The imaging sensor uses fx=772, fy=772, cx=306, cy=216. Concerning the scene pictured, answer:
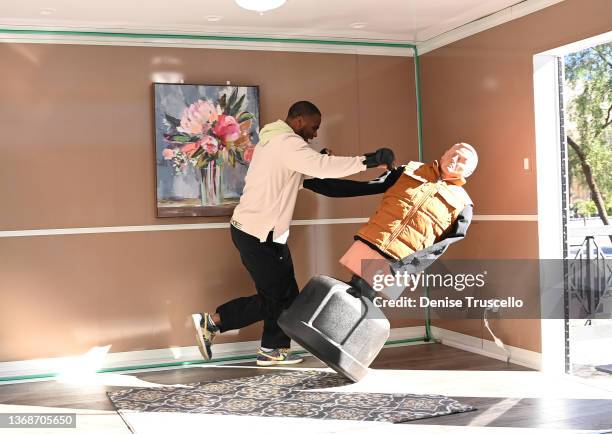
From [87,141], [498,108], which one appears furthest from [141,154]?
[498,108]

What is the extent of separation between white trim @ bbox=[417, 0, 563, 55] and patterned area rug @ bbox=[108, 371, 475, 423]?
2.54 m

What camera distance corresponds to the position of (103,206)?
5.45m

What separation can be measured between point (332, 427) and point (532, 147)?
2346mm

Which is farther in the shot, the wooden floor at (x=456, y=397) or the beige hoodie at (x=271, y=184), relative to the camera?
the beige hoodie at (x=271, y=184)

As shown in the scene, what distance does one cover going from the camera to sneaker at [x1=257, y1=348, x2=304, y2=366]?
5430mm

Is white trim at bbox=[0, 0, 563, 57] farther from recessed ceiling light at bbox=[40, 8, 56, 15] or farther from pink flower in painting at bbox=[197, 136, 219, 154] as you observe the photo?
pink flower in painting at bbox=[197, 136, 219, 154]

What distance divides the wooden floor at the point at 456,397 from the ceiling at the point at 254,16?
2.42m

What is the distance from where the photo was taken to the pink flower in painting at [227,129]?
5664mm

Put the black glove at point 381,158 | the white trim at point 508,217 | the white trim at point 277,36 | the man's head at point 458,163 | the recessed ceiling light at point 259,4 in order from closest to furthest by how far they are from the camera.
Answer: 1. the man's head at point 458,163
2. the black glove at point 381,158
3. the recessed ceiling light at point 259,4
4. the white trim at point 508,217
5. the white trim at point 277,36

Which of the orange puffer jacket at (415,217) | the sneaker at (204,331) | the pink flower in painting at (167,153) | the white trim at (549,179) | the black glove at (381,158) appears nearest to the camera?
the orange puffer jacket at (415,217)

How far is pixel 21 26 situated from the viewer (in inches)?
206

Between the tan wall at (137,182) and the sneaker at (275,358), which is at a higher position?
the tan wall at (137,182)

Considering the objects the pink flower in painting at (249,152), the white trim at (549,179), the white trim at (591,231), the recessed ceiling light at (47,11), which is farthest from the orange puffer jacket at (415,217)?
the recessed ceiling light at (47,11)

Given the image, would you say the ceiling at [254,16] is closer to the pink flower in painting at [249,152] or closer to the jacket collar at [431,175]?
the pink flower in painting at [249,152]
